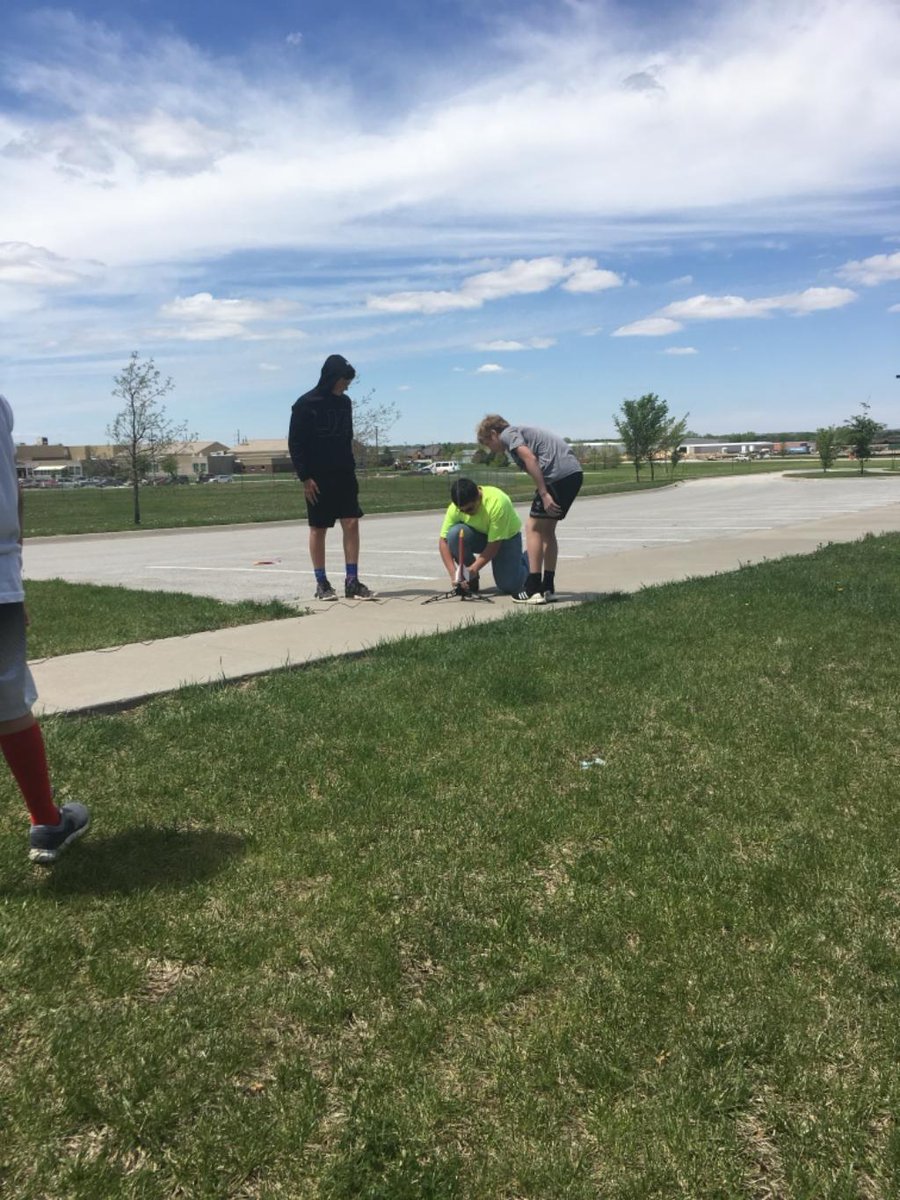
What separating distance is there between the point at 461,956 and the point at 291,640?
424cm

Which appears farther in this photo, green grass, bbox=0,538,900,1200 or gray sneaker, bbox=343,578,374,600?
gray sneaker, bbox=343,578,374,600

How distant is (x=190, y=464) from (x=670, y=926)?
145000 millimetres

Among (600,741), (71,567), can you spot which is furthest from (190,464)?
(600,741)

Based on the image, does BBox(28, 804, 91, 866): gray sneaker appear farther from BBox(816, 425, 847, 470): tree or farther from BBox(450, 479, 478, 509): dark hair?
BBox(816, 425, 847, 470): tree

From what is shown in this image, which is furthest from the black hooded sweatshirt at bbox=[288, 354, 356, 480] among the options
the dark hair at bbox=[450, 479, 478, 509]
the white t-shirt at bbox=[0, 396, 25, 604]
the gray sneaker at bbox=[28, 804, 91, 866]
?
the gray sneaker at bbox=[28, 804, 91, 866]

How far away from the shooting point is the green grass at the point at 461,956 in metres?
2.00

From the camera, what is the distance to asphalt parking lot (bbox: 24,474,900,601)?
35.2 feet

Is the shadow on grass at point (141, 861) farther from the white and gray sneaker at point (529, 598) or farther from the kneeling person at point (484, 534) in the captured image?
the kneeling person at point (484, 534)

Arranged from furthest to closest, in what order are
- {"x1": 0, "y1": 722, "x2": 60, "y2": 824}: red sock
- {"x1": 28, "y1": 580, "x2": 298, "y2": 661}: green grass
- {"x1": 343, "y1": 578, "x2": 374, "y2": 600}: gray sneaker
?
{"x1": 343, "y1": 578, "x2": 374, "y2": 600}: gray sneaker
{"x1": 28, "y1": 580, "x2": 298, "y2": 661}: green grass
{"x1": 0, "y1": 722, "x2": 60, "y2": 824}: red sock

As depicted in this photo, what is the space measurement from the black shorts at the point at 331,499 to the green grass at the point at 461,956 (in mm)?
3817

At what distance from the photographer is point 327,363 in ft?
27.9

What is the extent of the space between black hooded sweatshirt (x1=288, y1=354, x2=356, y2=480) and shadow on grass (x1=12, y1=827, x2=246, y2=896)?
5350 millimetres

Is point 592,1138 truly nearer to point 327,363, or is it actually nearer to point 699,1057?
point 699,1057

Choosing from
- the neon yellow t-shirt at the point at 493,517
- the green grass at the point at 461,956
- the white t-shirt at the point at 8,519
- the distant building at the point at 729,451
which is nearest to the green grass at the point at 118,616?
the neon yellow t-shirt at the point at 493,517
